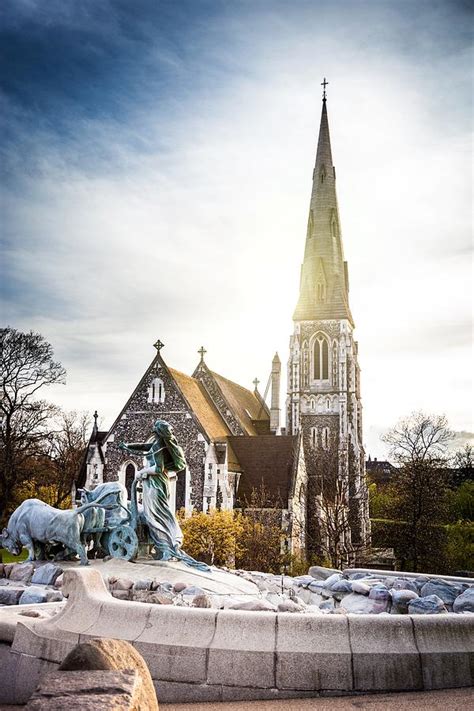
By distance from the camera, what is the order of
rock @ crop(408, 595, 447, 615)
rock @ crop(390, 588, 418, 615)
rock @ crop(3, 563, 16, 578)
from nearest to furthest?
rock @ crop(408, 595, 447, 615) → rock @ crop(390, 588, 418, 615) → rock @ crop(3, 563, 16, 578)

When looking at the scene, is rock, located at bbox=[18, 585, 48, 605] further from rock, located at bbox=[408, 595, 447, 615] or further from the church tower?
the church tower

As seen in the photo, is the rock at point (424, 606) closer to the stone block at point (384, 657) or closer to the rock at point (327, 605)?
the rock at point (327, 605)

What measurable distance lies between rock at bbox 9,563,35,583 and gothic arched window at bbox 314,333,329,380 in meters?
35.5

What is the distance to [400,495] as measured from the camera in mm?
35062

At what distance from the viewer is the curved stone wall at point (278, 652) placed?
4.51 metres

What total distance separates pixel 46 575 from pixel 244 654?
274 inches

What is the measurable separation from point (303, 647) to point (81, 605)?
183 cm

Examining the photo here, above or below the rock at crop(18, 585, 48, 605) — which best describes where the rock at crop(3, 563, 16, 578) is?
below

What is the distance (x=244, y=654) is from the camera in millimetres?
4555

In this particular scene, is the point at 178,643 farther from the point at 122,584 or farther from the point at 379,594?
the point at 122,584

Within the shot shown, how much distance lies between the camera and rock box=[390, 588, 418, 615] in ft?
25.8

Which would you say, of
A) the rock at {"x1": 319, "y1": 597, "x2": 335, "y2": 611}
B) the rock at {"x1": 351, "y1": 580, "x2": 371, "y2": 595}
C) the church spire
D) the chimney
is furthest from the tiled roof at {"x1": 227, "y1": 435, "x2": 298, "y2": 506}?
the rock at {"x1": 351, "y1": 580, "x2": 371, "y2": 595}

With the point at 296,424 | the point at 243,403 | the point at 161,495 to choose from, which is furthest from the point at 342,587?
the point at 296,424

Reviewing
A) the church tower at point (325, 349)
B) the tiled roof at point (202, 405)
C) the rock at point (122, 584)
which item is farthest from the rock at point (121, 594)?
the church tower at point (325, 349)
